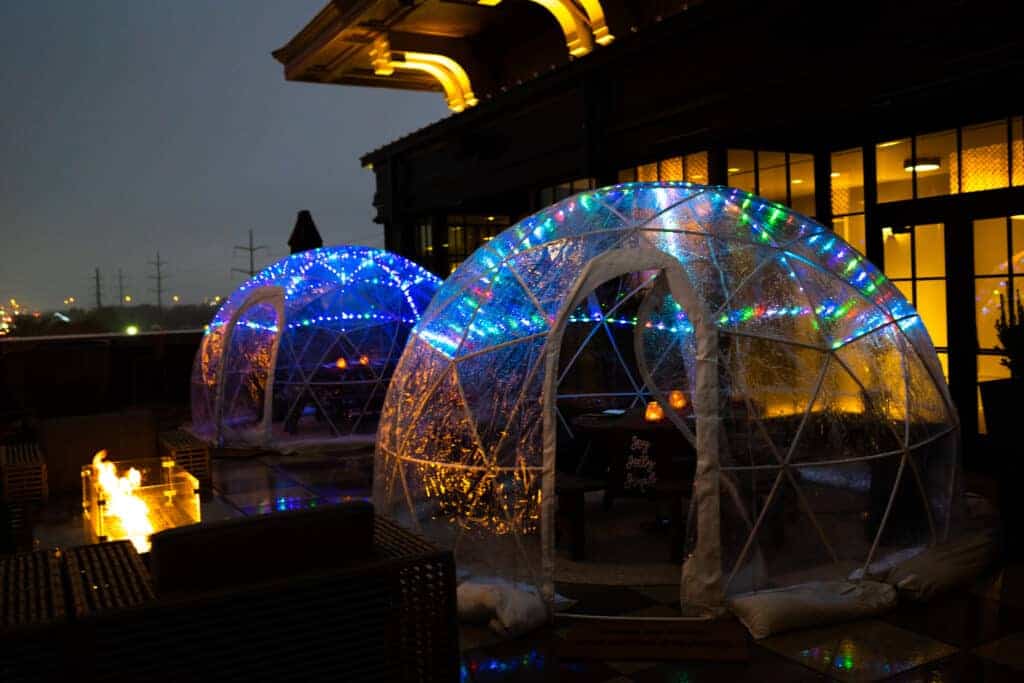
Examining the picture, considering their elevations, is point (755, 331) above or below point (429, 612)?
above

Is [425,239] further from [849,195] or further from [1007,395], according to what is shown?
[1007,395]

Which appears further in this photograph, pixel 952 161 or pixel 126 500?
pixel 952 161

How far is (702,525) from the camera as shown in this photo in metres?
5.11

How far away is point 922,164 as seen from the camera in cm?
826

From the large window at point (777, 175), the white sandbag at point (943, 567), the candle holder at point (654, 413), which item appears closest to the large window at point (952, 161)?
the large window at point (777, 175)

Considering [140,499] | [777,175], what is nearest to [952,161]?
[777,175]

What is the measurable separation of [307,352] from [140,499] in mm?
4948

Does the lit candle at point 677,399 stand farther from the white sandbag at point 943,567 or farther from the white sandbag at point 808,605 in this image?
the white sandbag at point 808,605

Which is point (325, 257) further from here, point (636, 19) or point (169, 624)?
point (169, 624)

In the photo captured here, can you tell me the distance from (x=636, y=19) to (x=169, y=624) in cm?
973

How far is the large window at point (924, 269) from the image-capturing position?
27.1 ft

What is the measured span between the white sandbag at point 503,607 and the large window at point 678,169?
5933mm

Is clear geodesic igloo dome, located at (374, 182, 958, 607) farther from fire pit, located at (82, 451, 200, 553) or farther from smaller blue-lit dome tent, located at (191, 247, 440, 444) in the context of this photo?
smaller blue-lit dome tent, located at (191, 247, 440, 444)

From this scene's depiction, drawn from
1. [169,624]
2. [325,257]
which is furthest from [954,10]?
[325,257]
